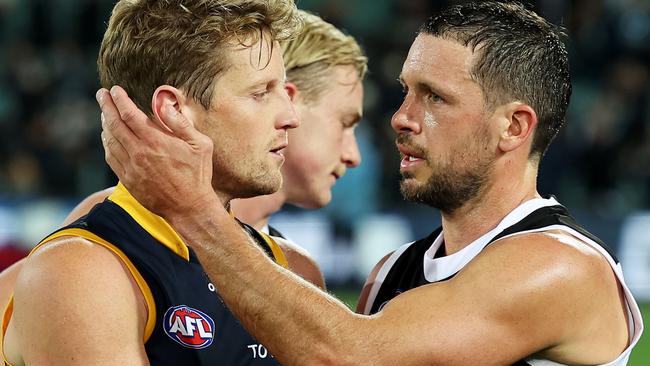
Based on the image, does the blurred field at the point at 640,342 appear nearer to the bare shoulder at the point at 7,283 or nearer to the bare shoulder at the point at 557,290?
the bare shoulder at the point at 7,283

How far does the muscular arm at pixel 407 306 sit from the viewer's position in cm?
343

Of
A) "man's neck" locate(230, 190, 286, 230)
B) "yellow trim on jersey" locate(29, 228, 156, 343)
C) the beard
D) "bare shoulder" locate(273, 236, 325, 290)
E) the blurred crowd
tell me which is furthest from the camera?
the blurred crowd

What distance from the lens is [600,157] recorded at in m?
12.7

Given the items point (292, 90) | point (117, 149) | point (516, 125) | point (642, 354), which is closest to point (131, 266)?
point (117, 149)

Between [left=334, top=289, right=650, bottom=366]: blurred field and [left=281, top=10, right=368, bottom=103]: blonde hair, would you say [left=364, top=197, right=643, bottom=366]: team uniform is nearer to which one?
[left=281, top=10, right=368, bottom=103]: blonde hair

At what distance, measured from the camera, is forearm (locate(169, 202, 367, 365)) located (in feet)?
11.2

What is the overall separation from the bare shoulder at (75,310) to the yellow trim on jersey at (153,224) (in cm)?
28

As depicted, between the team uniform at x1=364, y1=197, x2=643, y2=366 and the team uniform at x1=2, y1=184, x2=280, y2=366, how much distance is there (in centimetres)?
85

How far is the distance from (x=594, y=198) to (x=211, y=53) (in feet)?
32.7

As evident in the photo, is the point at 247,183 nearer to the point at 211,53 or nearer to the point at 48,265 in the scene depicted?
the point at 211,53

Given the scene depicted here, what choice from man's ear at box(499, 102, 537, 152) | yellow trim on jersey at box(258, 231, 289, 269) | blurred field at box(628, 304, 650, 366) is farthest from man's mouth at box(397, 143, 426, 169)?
blurred field at box(628, 304, 650, 366)

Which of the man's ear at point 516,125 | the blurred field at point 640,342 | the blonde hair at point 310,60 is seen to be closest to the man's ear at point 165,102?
the man's ear at point 516,125

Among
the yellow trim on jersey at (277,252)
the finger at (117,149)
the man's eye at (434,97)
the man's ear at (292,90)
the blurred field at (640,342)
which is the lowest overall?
the blurred field at (640,342)

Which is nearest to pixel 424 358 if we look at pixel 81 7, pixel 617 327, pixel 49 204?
pixel 617 327
